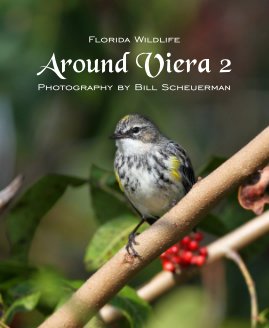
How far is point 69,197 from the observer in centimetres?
456

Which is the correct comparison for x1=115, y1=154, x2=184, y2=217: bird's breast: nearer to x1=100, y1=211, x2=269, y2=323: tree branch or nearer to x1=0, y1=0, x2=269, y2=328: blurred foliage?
x1=0, y1=0, x2=269, y2=328: blurred foliage

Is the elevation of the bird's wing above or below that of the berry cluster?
above

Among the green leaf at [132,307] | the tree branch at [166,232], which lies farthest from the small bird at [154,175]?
the tree branch at [166,232]

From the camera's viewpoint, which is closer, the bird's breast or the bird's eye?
the bird's breast

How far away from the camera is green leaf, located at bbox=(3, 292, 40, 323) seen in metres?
1.81

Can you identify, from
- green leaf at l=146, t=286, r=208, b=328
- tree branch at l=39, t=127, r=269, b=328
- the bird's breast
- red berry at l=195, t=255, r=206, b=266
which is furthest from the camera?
the bird's breast

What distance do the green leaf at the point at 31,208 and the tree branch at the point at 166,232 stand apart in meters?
0.65

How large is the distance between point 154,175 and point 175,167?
0.09 m

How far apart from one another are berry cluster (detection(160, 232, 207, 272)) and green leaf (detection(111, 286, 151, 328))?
0.97 ft

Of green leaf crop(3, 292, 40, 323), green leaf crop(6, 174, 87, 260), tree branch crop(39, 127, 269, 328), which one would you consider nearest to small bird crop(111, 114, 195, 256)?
green leaf crop(6, 174, 87, 260)

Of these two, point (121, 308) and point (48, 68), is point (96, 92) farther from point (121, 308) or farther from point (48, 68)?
point (121, 308)

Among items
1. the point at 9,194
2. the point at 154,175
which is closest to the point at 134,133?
the point at 154,175

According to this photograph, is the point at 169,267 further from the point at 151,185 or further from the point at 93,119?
the point at 93,119

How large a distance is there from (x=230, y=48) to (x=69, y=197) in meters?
1.39
